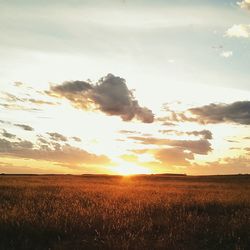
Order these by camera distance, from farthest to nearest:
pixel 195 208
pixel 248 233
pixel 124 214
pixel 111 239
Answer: pixel 195 208, pixel 124 214, pixel 248 233, pixel 111 239

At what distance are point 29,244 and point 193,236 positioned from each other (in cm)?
343

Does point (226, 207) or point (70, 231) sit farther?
point (226, 207)

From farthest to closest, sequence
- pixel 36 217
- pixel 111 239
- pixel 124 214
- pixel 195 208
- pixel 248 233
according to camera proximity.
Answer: pixel 195 208, pixel 124 214, pixel 36 217, pixel 248 233, pixel 111 239

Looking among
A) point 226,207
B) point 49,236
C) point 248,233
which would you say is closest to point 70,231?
point 49,236

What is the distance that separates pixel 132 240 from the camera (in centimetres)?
758

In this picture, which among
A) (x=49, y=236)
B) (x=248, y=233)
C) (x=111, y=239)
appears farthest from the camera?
(x=248, y=233)

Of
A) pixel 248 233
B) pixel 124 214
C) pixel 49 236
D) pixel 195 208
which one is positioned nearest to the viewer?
pixel 49 236

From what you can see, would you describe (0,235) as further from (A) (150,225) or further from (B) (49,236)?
(A) (150,225)

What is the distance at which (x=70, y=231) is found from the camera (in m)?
8.48

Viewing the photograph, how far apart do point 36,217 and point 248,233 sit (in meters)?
4.86

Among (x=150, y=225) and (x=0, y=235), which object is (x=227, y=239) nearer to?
(x=150, y=225)

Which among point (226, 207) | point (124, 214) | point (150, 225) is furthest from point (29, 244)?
point (226, 207)

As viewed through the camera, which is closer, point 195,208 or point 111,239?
point 111,239

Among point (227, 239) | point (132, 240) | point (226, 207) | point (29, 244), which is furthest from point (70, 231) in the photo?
point (226, 207)
